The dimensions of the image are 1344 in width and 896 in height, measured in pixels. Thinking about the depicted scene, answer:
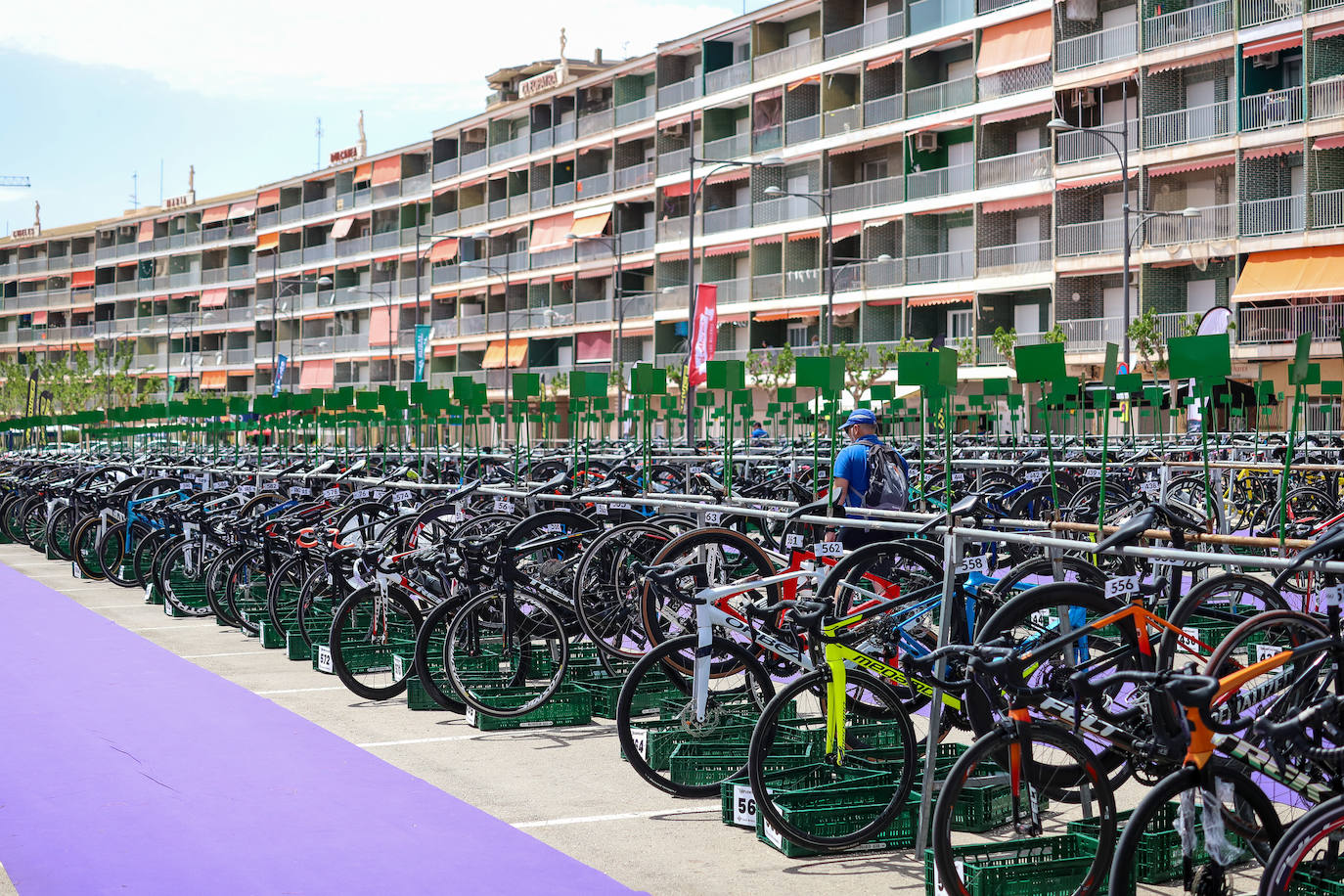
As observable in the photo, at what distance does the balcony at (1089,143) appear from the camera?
41688 millimetres

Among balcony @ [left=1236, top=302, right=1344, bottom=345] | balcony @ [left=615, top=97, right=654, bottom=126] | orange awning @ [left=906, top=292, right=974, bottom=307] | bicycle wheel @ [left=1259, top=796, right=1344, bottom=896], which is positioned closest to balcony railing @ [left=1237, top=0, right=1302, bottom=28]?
balcony @ [left=1236, top=302, right=1344, bottom=345]

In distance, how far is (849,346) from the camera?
162ft

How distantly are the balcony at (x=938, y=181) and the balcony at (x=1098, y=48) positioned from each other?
436cm

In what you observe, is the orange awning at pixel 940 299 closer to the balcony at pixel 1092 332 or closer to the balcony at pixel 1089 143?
the balcony at pixel 1092 332

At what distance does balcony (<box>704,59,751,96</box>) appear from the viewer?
181 feet

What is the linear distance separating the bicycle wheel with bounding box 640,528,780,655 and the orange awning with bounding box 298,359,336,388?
2970 inches

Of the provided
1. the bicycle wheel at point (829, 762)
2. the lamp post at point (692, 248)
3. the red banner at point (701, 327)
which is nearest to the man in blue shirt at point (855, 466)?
the bicycle wheel at point (829, 762)

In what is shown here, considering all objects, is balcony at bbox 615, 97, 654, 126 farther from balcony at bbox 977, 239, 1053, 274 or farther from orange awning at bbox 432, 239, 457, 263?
balcony at bbox 977, 239, 1053, 274

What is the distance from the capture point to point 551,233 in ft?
218

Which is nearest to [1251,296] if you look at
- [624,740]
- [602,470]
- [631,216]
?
[602,470]

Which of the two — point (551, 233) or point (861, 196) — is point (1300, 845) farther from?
point (551, 233)

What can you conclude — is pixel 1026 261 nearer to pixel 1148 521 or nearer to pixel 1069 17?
pixel 1069 17

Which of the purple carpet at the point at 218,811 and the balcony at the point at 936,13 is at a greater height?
the balcony at the point at 936,13

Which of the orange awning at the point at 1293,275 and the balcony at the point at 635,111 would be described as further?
the balcony at the point at 635,111
